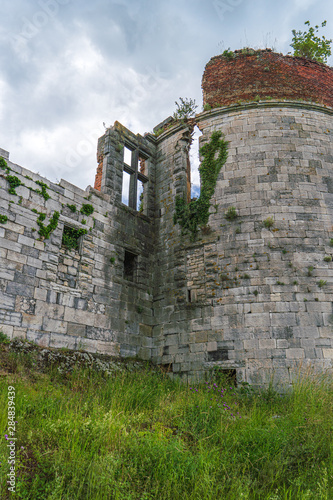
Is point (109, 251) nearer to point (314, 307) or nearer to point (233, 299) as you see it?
point (233, 299)

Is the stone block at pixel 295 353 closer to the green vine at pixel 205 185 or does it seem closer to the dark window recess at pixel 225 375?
the dark window recess at pixel 225 375

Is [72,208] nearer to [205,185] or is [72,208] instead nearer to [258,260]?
[205,185]

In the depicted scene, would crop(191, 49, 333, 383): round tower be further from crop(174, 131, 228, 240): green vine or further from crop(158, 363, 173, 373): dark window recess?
crop(158, 363, 173, 373): dark window recess

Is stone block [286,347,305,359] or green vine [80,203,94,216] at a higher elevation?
green vine [80,203,94,216]

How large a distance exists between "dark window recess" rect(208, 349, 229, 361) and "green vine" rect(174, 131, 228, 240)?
3.12m

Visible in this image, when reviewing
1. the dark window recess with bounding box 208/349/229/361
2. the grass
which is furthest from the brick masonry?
the grass

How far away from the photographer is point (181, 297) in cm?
1052

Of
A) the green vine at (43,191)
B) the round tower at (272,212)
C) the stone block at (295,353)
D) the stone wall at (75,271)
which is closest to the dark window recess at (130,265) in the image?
the stone wall at (75,271)

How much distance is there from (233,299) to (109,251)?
3.44 meters

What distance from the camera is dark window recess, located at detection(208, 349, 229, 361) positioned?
9125 mm

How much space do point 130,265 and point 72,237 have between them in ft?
7.42

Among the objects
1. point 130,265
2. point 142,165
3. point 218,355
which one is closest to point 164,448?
point 218,355

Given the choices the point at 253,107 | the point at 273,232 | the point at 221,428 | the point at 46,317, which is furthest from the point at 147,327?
the point at 253,107

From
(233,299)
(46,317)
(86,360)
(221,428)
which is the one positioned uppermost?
(233,299)
